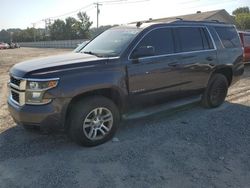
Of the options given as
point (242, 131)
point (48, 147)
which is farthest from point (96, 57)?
point (242, 131)

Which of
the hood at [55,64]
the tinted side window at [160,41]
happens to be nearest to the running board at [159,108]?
the tinted side window at [160,41]

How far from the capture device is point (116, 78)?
5.36m

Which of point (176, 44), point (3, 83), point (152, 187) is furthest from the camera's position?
point (3, 83)

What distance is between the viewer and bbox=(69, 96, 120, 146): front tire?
16.7ft

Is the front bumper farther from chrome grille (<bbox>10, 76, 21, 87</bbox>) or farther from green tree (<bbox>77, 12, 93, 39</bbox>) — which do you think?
green tree (<bbox>77, 12, 93, 39</bbox>)

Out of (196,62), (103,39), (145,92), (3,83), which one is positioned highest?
(103,39)

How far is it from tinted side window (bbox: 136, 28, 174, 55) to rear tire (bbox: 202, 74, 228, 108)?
159 centimetres

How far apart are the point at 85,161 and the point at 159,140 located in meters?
1.39

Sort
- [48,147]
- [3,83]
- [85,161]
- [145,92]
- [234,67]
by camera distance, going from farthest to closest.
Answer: [3,83] → [234,67] → [145,92] → [48,147] → [85,161]

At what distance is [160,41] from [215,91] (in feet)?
6.95

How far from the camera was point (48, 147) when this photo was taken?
5.33m

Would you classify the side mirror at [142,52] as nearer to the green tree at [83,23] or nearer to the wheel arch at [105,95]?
the wheel arch at [105,95]

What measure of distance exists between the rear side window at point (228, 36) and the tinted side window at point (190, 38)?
2.60ft

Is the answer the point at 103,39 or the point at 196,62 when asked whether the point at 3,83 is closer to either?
the point at 103,39
